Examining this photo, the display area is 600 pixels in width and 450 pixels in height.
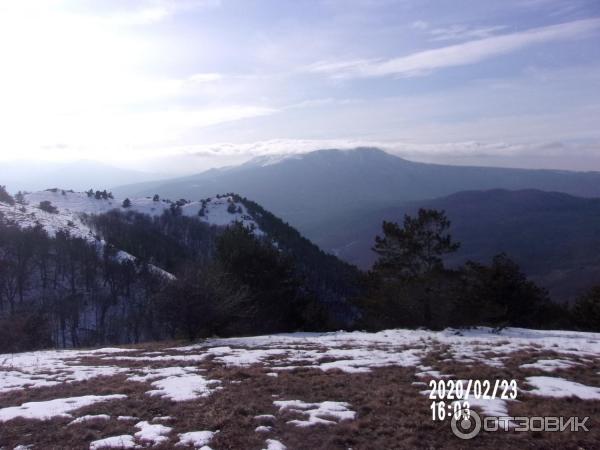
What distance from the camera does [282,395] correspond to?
1083cm

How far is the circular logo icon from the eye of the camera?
8132 mm

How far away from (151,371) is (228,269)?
63.3 feet

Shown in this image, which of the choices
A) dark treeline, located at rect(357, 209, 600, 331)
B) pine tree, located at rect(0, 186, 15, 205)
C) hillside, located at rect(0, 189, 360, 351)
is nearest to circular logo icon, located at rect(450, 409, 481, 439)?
dark treeline, located at rect(357, 209, 600, 331)

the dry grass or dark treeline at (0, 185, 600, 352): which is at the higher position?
the dry grass

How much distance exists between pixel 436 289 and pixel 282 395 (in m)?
17.4

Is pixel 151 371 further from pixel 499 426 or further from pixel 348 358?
pixel 499 426

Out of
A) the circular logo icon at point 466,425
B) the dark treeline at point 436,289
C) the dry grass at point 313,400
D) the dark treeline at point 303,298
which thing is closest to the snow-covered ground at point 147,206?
the dark treeline at point 303,298

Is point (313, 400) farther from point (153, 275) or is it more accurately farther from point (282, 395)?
point (153, 275)

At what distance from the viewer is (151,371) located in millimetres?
14586

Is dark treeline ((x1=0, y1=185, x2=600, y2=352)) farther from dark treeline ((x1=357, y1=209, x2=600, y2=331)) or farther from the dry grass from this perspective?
the dry grass

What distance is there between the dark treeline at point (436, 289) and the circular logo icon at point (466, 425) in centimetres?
1704

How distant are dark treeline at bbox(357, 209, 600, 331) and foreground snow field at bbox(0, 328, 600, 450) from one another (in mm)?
7003

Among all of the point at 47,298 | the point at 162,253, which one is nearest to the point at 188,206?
the point at 162,253

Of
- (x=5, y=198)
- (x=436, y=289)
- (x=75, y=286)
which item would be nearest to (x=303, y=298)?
(x=436, y=289)
